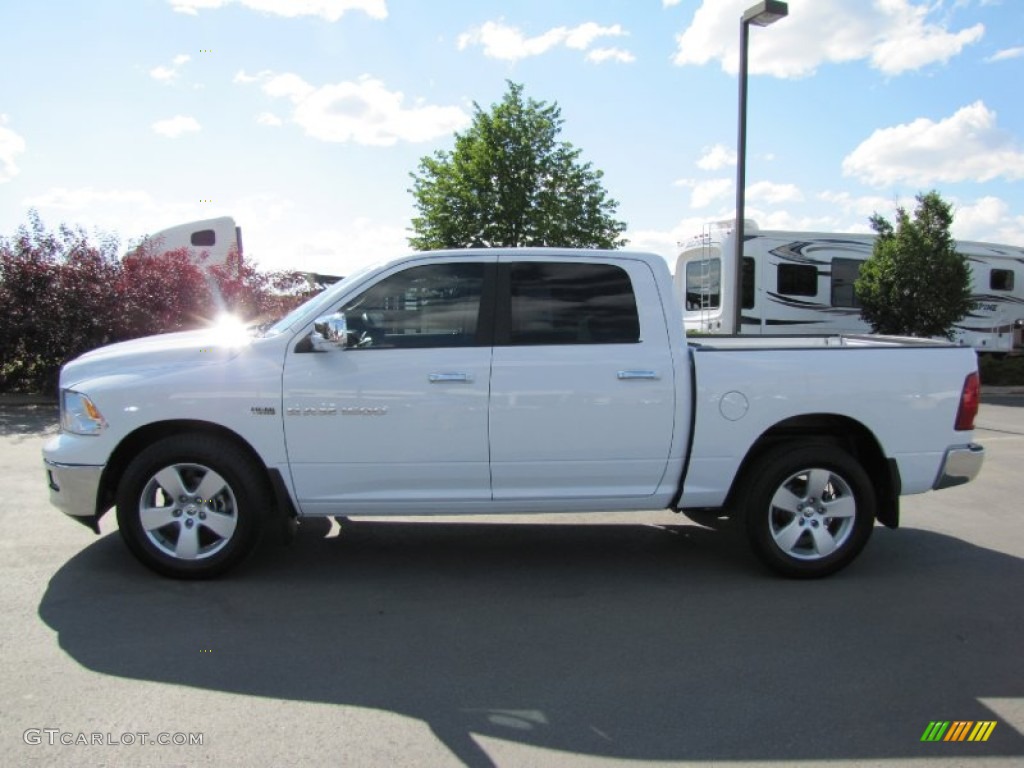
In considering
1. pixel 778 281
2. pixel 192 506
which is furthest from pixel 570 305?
pixel 778 281

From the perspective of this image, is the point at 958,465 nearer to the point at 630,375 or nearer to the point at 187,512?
the point at 630,375

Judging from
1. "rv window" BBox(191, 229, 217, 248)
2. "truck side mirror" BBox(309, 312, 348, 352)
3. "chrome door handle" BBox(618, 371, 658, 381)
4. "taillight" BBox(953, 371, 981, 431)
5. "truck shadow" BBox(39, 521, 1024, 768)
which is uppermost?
"rv window" BBox(191, 229, 217, 248)

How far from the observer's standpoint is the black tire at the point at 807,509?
16.2 feet

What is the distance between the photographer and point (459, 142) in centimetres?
2020

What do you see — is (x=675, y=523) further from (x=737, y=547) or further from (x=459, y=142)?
(x=459, y=142)

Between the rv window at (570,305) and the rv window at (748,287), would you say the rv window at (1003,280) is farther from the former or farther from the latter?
the rv window at (570,305)

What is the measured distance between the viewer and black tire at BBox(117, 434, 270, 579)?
4.65 m

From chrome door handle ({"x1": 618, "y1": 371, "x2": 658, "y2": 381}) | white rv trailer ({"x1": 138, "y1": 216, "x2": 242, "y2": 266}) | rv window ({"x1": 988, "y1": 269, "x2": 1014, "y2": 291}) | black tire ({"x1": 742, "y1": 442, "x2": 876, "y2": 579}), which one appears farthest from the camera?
rv window ({"x1": 988, "y1": 269, "x2": 1014, "y2": 291})

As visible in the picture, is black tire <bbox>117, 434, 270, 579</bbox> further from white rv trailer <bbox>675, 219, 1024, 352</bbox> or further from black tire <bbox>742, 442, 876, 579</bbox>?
white rv trailer <bbox>675, 219, 1024, 352</bbox>

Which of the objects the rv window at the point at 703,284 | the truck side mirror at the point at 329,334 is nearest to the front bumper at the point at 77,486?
the truck side mirror at the point at 329,334

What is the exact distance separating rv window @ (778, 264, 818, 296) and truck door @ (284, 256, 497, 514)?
48.0ft

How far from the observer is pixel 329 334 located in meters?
4.69

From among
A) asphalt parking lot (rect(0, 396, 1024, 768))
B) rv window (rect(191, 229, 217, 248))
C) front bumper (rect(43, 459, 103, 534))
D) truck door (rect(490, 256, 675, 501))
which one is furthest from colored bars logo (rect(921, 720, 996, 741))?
rv window (rect(191, 229, 217, 248))

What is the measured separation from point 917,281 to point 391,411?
15919mm
